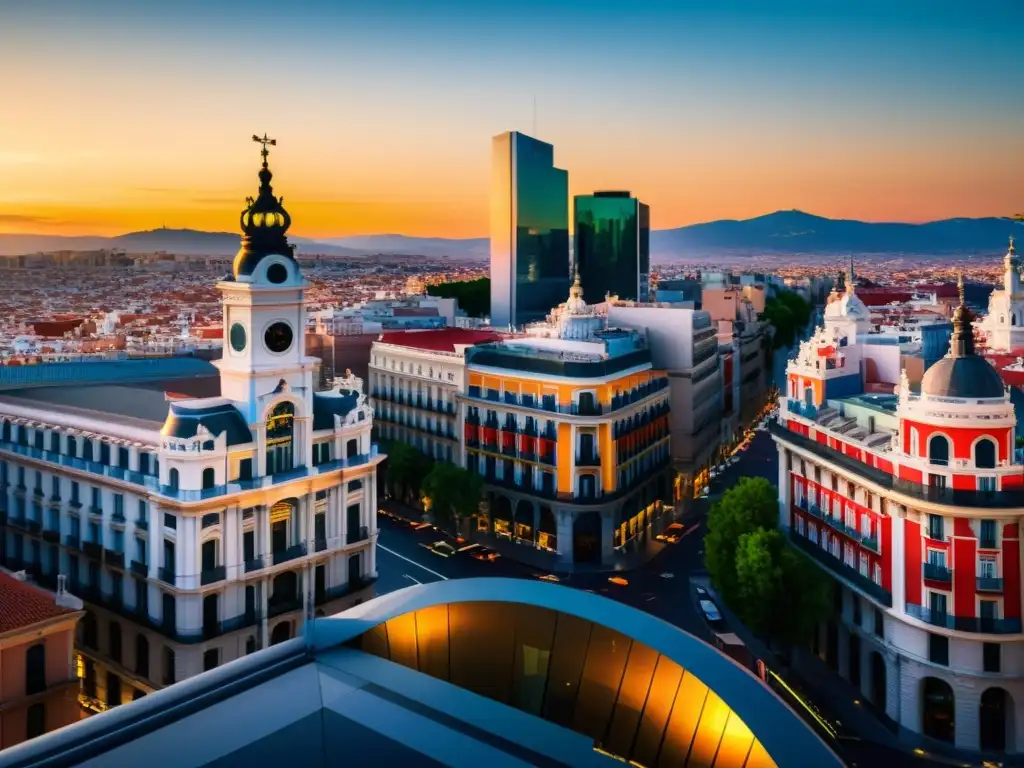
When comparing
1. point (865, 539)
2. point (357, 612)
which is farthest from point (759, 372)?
point (357, 612)

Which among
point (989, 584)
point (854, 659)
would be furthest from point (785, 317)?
point (989, 584)

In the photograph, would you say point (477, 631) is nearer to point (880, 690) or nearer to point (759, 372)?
point (880, 690)

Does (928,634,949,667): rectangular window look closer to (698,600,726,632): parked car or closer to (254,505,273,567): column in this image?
(698,600,726,632): parked car

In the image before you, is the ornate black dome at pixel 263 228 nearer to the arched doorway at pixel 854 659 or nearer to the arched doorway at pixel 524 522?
the arched doorway at pixel 524 522

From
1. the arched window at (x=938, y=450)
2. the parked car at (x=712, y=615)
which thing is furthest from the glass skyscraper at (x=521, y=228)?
the arched window at (x=938, y=450)

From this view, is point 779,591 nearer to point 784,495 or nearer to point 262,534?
point 784,495

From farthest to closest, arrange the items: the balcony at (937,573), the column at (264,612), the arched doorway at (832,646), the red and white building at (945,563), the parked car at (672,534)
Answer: the parked car at (672,534) < the arched doorway at (832,646) < the column at (264,612) < the balcony at (937,573) < the red and white building at (945,563)
